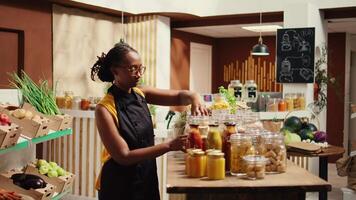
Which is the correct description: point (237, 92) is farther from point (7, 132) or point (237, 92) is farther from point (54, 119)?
point (7, 132)

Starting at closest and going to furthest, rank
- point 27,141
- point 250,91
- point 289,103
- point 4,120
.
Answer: point 4,120 < point 27,141 < point 250,91 < point 289,103

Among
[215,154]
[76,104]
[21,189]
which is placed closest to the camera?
[215,154]

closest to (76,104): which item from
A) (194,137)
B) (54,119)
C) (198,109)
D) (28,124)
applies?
(54,119)

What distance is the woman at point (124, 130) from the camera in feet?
7.30

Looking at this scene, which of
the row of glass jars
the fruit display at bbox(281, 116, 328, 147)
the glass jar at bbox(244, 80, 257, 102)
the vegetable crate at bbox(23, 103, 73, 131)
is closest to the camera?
the row of glass jars

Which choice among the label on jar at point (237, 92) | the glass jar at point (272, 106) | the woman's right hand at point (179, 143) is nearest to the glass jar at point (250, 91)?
the label on jar at point (237, 92)

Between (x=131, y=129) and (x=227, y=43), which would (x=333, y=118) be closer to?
(x=227, y=43)

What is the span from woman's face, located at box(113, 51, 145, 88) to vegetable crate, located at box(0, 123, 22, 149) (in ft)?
2.30

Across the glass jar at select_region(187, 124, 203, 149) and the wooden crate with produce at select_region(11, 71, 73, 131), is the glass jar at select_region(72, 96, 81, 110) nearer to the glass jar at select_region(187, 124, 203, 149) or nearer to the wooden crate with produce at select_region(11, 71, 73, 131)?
the wooden crate with produce at select_region(11, 71, 73, 131)

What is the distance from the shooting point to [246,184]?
6.91 feet

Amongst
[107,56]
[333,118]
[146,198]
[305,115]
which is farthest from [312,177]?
[333,118]

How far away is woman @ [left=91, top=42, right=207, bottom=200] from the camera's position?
2225 millimetres

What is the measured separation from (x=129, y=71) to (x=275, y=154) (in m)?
0.83

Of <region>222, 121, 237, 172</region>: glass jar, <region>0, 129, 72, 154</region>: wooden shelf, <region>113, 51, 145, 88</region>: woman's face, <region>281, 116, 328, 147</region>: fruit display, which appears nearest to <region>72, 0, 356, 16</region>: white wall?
<region>281, 116, 328, 147</region>: fruit display
